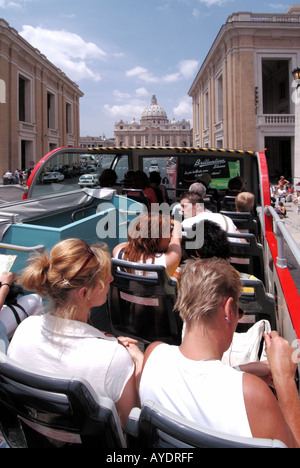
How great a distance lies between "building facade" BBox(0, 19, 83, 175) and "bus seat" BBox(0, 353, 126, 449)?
115 feet

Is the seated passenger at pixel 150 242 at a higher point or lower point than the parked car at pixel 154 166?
lower

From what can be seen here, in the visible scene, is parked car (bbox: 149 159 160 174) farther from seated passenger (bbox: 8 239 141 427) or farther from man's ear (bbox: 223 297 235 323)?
man's ear (bbox: 223 297 235 323)

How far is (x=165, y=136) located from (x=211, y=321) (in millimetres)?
164291

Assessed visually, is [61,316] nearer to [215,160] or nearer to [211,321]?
[211,321]

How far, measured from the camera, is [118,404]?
167cm

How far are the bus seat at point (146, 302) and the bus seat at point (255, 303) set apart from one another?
51 cm

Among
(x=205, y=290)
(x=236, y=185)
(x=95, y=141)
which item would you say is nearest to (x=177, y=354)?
(x=205, y=290)

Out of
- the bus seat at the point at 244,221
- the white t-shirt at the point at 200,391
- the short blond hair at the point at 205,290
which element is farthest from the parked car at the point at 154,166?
the white t-shirt at the point at 200,391

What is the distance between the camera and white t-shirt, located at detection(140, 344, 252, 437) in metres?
1.33

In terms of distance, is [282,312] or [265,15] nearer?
[282,312]

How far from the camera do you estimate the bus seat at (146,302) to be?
2668 millimetres

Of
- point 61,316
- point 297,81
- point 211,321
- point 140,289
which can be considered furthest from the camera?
point 297,81

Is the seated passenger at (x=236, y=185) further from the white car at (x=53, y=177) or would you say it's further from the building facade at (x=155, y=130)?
the building facade at (x=155, y=130)

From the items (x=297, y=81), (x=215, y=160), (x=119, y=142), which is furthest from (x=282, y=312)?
(x=119, y=142)
